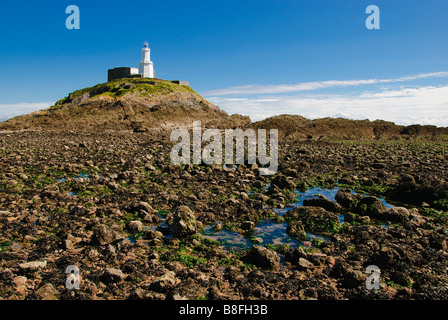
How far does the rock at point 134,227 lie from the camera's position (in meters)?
9.96

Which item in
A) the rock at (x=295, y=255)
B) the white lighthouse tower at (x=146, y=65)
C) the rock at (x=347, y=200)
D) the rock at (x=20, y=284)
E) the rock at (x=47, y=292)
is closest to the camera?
the rock at (x=47, y=292)

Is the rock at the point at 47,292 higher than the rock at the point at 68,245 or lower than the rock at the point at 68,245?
lower

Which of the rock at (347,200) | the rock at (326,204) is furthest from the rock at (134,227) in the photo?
the rock at (347,200)

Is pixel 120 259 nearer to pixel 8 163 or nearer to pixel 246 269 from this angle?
pixel 246 269

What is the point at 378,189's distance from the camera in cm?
1622

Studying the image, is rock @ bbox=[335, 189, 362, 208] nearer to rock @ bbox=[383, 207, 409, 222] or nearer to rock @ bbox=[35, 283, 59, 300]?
rock @ bbox=[383, 207, 409, 222]

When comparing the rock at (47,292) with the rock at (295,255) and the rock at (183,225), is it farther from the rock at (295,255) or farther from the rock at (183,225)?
the rock at (295,255)

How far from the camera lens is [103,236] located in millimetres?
8875

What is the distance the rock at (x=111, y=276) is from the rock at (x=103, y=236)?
72.6 inches

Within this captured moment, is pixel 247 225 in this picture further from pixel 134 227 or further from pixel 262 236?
pixel 134 227

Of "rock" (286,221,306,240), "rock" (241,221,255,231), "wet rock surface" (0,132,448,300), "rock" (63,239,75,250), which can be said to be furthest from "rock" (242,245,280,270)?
"rock" (63,239,75,250)

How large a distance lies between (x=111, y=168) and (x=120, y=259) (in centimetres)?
1295

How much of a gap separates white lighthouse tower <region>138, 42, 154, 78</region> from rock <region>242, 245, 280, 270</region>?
343ft
